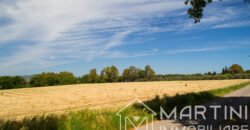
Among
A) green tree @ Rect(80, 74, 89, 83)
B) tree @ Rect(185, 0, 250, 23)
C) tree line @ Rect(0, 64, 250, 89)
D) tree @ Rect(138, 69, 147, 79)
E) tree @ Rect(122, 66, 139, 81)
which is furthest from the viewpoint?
tree @ Rect(122, 66, 139, 81)

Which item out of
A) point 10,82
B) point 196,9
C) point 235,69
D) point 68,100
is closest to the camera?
point 196,9

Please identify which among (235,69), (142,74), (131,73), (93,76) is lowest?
(93,76)

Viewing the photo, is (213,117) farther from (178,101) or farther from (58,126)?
(58,126)

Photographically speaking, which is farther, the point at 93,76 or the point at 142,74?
the point at 142,74

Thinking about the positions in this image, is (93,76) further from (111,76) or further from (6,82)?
(6,82)

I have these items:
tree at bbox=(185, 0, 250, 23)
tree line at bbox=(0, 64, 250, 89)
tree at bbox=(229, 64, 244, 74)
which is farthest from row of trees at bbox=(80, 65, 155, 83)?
tree at bbox=(185, 0, 250, 23)

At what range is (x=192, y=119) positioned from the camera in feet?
27.4

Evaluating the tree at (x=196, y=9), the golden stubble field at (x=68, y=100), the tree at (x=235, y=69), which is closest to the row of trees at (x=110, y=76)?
the tree at (x=235, y=69)

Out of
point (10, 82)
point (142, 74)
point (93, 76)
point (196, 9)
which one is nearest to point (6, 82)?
point (10, 82)

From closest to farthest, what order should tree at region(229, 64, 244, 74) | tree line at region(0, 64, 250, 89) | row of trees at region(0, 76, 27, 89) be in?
row of trees at region(0, 76, 27, 89) < tree line at region(0, 64, 250, 89) < tree at region(229, 64, 244, 74)

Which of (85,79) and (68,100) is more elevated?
(85,79)

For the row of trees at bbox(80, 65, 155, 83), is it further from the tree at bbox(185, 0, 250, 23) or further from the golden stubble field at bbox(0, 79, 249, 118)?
the tree at bbox(185, 0, 250, 23)

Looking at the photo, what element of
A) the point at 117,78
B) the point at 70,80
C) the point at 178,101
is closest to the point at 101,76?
the point at 117,78

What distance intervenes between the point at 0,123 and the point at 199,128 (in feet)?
23.7
